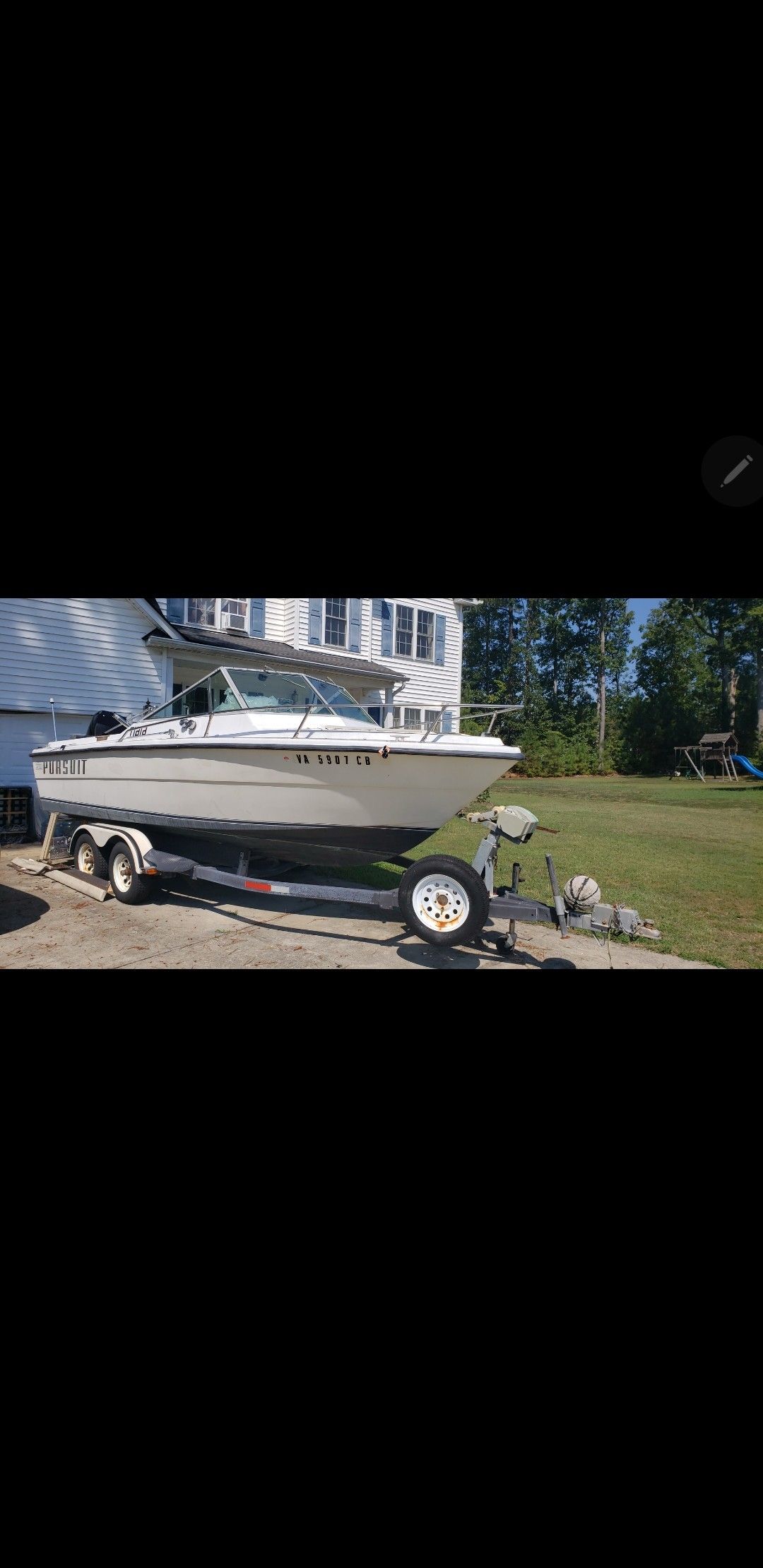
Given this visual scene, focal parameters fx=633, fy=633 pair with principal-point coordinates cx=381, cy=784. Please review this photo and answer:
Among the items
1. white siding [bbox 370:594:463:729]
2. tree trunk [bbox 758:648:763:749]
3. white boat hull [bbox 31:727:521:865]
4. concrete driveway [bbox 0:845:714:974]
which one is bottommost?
concrete driveway [bbox 0:845:714:974]

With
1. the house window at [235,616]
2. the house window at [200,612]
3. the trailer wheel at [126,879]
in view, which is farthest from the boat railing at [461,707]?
the house window at [235,616]

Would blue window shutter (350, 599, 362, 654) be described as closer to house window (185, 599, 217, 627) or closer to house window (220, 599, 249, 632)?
house window (220, 599, 249, 632)

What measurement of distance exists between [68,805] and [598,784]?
4.23 meters

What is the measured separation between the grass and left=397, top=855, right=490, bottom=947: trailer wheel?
0.35 meters

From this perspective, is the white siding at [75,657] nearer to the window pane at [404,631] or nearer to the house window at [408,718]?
→ the house window at [408,718]

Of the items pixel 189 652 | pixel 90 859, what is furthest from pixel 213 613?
pixel 90 859

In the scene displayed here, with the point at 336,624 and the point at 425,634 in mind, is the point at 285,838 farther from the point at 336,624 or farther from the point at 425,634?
the point at 425,634

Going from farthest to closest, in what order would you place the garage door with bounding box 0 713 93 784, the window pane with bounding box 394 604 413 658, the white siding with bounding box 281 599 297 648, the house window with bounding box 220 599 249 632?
1. the window pane with bounding box 394 604 413 658
2. the white siding with bounding box 281 599 297 648
3. the house window with bounding box 220 599 249 632
4. the garage door with bounding box 0 713 93 784

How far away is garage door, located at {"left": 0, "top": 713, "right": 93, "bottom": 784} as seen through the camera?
5082 mm

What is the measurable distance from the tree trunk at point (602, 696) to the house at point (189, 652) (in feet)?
6.14

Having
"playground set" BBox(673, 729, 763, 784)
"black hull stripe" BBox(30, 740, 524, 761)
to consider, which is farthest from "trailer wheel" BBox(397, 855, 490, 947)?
"playground set" BBox(673, 729, 763, 784)

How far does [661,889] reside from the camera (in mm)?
4676
